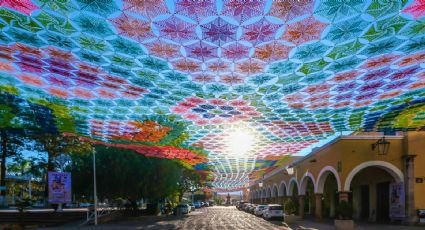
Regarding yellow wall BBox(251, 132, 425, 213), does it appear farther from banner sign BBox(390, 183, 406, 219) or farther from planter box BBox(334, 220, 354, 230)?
planter box BBox(334, 220, 354, 230)

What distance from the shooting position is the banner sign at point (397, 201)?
1019 inches

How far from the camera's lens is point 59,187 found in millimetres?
26172

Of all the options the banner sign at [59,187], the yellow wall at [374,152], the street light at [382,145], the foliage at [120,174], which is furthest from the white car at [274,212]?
the banner sign at [59,187]

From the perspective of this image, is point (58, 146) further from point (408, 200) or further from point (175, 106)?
point (408, 200)

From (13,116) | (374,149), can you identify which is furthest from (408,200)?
(13,116)

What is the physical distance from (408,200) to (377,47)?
1738 cm

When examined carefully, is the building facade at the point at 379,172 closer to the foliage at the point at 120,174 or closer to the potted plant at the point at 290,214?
the potted plant at the point at 290,214

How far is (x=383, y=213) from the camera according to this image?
98.6ft

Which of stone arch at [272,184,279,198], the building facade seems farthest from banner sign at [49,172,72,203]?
stone arch at [272,184,279,198]

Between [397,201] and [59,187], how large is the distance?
2130 cm

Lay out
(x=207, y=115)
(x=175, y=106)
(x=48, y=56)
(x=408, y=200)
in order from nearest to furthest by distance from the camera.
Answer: (x=48, y=56) < (x=175, y=106) < (x=207, y=115) < (x=408, y=200)

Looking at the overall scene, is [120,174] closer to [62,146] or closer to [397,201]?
[62,146]

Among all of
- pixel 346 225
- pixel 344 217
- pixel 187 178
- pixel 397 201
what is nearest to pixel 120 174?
pixel 344 217

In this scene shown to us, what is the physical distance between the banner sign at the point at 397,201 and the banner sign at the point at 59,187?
20.6 metres
